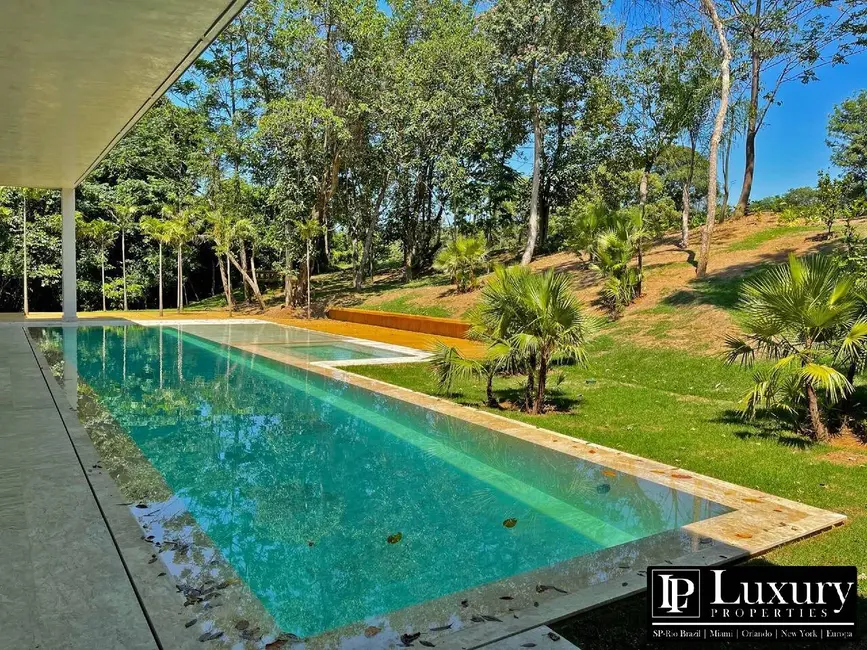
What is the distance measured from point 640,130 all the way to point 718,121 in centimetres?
372

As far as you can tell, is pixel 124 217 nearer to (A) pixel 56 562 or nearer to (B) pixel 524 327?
(B) pixel 524 327

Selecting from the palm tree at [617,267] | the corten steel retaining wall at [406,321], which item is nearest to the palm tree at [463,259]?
the corten steel retaining wall at [406,321]

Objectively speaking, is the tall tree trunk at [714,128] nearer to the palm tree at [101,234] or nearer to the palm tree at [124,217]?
the palm tree at [124,217]

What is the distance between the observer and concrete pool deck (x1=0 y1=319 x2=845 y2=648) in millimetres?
2525

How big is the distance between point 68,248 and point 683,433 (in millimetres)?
17353

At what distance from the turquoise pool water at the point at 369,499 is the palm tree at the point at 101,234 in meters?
18.0

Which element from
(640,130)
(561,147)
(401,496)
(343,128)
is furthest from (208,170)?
(401,496)

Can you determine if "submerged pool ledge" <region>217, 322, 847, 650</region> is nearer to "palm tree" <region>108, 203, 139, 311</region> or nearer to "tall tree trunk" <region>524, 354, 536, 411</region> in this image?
"tall tree trunk" <region>524, 354, 536, 411</region>

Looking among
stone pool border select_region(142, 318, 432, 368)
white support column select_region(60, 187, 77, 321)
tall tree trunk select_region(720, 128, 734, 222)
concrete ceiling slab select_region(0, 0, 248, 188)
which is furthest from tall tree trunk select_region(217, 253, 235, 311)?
tall tree trunk select_region(720, 128, 734, 222)

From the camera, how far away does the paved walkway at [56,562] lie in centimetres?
244

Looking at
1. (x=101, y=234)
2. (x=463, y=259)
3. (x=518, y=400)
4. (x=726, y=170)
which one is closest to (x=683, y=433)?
(x=518, y=400)

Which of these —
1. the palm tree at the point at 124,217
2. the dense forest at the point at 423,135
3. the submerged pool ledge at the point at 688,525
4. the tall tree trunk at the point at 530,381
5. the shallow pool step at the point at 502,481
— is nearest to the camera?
the submerged pool ledge at the point at 688,525

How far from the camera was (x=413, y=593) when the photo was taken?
315 centimetres

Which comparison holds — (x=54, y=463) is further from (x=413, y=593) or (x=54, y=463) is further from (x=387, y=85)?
(x=387, y=85)
